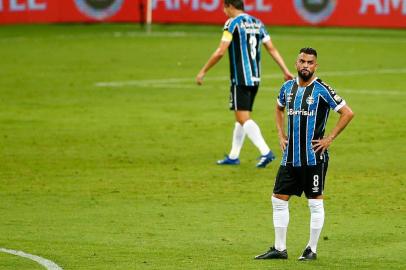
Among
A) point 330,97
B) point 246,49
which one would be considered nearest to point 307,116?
point 330,97

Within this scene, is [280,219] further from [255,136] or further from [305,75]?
[255,136]

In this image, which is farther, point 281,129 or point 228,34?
point 228,34

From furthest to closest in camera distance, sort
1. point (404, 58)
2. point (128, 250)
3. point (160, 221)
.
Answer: point (404, 58), point (160, 221), point (128, 250)

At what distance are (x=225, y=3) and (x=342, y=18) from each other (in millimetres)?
25779

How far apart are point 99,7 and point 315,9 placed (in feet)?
26.6

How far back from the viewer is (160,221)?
45.5 ft

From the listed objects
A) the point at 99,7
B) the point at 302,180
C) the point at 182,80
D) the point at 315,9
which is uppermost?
the point at 302,180

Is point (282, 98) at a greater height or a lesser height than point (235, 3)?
greater

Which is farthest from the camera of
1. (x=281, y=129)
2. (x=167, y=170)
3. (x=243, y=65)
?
(x=243, y=65)

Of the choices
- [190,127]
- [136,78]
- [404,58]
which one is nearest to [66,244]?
[190,127]

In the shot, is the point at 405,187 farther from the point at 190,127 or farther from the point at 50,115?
the point at 50,115

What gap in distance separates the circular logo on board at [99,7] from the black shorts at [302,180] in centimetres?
3390

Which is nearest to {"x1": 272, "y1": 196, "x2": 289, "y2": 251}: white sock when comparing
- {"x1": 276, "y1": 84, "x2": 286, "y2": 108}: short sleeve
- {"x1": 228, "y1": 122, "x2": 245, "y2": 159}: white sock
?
{"x1": 276, "y1": 84, "x2": 286, "y2": 108}: short sleeve

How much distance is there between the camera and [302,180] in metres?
11.7
